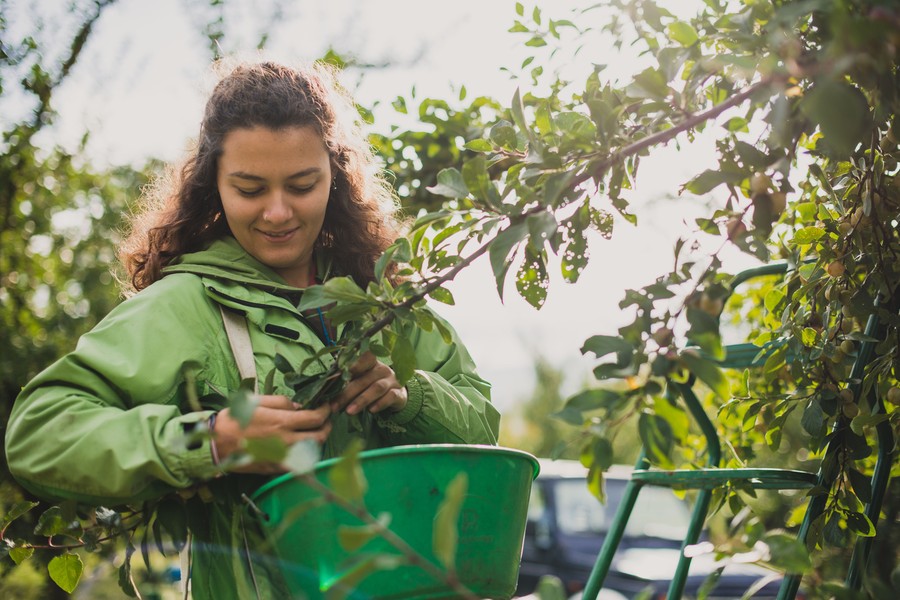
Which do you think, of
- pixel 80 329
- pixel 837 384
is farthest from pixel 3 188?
pixel 837 384

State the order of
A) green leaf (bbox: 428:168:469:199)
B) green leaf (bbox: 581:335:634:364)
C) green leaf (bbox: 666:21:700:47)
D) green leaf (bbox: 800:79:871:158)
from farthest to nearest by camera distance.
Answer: green leaf (bbox: 428:168:469:199) → green leaf (bbox: 666:21:700:47) → green leaf (bbox: 581:335:634:364) → green leaf (bbox: 800:79:871:158)

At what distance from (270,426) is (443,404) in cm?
47

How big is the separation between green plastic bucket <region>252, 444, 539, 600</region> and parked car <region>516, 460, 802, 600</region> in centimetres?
732

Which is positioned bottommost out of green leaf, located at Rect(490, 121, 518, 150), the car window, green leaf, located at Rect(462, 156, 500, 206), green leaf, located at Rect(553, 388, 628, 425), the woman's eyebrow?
the car window

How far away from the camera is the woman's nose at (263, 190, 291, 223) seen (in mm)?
1661

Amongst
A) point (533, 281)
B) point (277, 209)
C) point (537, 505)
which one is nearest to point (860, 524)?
point (533, 281)

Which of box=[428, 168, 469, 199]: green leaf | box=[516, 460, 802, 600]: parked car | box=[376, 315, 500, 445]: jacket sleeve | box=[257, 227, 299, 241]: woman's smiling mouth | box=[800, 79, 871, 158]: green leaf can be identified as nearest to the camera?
box=[800, 79, 871, 158]: green leaf

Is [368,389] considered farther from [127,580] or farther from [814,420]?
[814,420]

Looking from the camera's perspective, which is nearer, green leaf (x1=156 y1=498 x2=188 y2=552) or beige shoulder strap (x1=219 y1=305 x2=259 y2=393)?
green leaf (x1=156 y1=498 x2=188 y2=552)

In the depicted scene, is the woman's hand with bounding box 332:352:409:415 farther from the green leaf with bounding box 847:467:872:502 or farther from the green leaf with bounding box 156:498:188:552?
the green leaf with bounding box 847:467:872:502

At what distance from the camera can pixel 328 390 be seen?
1.30 metres

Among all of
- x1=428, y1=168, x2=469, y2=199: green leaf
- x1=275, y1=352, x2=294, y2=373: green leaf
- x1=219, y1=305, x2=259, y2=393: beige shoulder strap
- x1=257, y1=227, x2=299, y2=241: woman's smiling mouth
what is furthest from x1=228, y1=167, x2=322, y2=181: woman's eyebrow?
x1=428, y1=168, x2=469, y2=199: green leaf

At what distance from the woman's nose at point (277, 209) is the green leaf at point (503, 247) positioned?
715mm

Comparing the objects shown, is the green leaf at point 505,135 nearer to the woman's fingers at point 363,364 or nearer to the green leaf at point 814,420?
the woman's fingers at point 363,364
